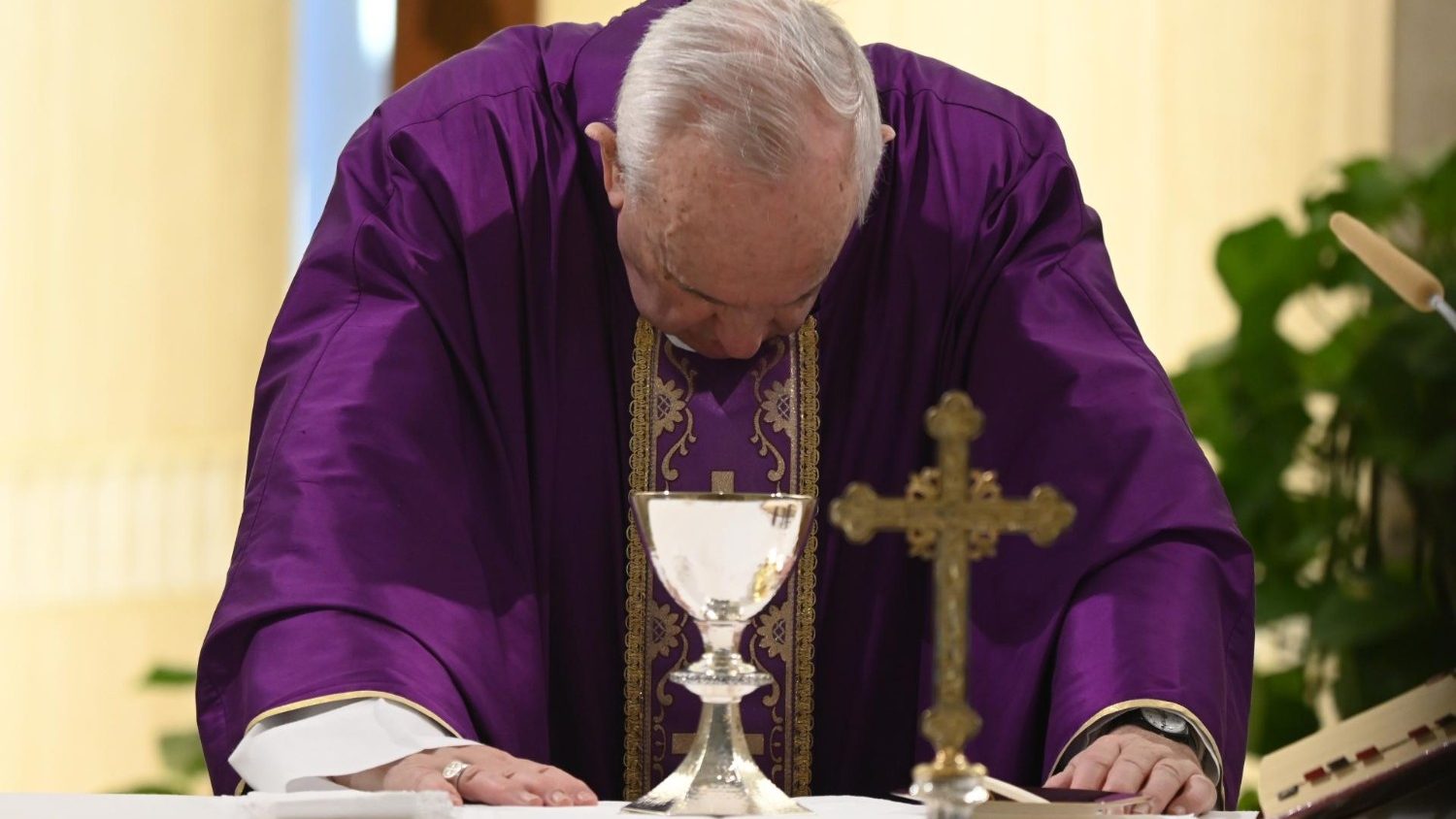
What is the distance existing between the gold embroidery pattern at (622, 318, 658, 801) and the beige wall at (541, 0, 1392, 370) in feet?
10.7

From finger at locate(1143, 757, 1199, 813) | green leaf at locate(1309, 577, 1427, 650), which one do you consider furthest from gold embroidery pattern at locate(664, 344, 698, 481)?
green leaf at locate(1309, 577, 1427, 650)

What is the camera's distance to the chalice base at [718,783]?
155 cm

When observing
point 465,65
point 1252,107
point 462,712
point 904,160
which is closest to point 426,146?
point 465,65

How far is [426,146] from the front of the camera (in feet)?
8.40

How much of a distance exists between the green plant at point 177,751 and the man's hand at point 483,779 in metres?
3.07

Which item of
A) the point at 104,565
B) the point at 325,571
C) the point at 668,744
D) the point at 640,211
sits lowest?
the point at 104,565

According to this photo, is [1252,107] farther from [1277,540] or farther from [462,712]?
[462,712]

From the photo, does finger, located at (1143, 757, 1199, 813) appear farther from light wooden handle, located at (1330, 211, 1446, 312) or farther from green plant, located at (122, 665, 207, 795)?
green plant, located at (122, 665, 207, 795)

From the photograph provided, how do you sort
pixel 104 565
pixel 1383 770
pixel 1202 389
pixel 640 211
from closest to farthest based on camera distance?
pixel 1383 770 → pixel 640 211 → pixel 1202 389 → pixel 104 565

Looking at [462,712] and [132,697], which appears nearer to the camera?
[462,712]

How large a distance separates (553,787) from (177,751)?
11.1 feet

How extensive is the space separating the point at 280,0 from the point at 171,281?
0.85m

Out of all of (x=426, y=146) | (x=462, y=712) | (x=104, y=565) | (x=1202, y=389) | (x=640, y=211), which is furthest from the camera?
(x=104, y=565)

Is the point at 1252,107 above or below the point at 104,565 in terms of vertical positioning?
above
